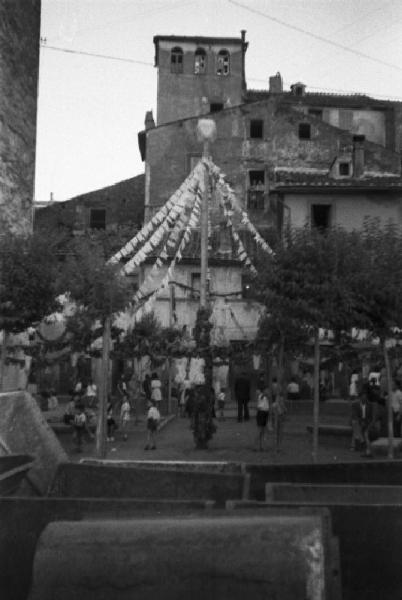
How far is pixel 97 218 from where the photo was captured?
4312 centimetres

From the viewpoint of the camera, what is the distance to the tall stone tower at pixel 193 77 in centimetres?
4388

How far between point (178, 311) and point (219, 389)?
18.7 feet

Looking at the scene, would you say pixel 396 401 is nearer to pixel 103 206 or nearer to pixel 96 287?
pixel 96 287

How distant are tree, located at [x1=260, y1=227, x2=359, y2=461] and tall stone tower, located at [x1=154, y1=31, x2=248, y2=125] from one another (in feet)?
101

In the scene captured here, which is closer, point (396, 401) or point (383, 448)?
point (383, 448)

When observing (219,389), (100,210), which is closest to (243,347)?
(219,389)

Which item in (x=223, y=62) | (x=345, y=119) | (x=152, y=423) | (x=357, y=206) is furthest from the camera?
(x=345, y=119)

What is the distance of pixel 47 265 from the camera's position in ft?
50.8

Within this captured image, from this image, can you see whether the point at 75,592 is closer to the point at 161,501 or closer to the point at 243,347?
the point at 161,501

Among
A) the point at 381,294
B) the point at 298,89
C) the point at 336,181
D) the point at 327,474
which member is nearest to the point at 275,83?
the point at 298,89

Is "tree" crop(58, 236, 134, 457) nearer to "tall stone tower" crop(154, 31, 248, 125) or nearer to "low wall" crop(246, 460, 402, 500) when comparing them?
"low wall" crop(246, 460, 402, 500)

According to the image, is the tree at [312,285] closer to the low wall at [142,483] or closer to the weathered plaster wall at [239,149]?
the low wall at [142,483]

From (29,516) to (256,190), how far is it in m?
33.8

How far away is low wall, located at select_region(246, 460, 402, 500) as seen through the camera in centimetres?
617
